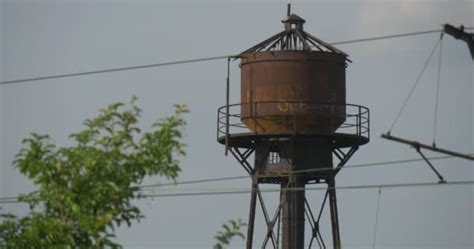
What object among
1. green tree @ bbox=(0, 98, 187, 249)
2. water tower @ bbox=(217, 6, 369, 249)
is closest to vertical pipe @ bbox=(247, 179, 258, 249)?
water tower @ bbox=(217, 6, 369, 249)

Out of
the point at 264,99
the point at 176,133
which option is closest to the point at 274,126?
the point at 264,99

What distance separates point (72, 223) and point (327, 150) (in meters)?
25.3

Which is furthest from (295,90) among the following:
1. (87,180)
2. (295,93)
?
(87,180)

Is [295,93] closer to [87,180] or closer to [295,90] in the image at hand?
[295,90]

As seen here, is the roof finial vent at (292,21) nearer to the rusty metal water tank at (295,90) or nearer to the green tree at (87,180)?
the rusty metal water tank at (295,90)

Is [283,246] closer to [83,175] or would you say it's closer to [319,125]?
[319,125]

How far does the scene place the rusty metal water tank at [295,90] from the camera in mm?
44344

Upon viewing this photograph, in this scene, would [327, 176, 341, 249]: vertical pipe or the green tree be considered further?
[327, 176, 341, 249]: vertical pipe

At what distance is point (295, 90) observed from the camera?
146ft

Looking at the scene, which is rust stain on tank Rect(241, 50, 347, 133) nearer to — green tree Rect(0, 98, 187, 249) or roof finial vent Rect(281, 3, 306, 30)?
roof finial vent Rect(281, 3, 306, 30)

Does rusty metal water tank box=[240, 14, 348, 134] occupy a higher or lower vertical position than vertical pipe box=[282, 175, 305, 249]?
higher

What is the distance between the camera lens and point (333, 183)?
4500 cm

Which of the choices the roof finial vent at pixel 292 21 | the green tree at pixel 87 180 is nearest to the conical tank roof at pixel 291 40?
the roof finial vent at pixel 292 21

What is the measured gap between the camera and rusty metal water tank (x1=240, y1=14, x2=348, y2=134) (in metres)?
44.3
